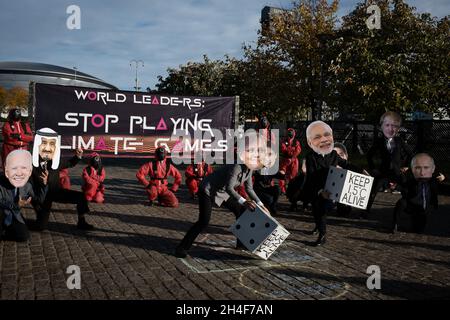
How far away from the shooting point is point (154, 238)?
20.8 ft

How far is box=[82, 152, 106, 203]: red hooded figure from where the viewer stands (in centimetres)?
922

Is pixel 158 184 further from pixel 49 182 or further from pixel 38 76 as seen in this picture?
pixel 38 76

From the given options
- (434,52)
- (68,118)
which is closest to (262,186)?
(68,118)

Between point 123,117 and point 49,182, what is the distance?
4.26 m

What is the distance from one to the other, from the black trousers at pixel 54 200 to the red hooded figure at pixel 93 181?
2.53 m

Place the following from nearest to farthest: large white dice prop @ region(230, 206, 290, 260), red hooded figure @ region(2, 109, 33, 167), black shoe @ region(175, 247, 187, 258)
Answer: large white dice prop @ region(230, 206, 290, 260), black shoe @ region(175, 247, 187, 258), red hooded figure @ region(2, 109, 33, 167)

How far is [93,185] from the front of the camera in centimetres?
923

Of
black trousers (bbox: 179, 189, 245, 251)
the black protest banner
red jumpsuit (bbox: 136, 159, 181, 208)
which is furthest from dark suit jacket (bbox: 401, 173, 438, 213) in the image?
the black protest banner

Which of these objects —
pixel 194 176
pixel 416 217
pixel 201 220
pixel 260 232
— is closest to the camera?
pixel 260 232

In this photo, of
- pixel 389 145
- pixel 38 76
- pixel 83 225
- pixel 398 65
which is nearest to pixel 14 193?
pixel 83 225

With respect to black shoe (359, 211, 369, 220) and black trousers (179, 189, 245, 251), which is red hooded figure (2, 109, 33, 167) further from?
black shoe (359, 211, 369, 220)

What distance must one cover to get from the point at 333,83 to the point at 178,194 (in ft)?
33.8

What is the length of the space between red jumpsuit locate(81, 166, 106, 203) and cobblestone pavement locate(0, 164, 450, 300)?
120 cm

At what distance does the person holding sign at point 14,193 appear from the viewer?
18.3 feet
